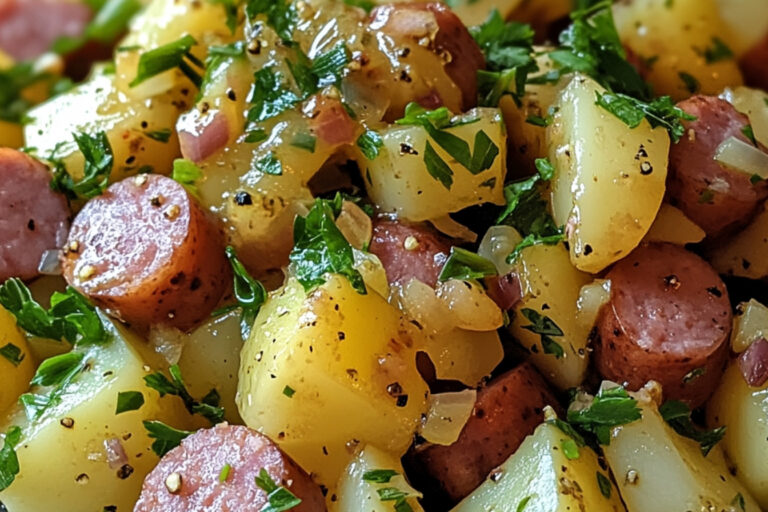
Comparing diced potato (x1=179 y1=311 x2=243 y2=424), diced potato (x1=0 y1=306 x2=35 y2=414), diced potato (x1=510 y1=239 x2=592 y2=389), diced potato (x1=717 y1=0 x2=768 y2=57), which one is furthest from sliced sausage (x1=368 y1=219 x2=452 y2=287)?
diced potato (x1=717 y1=0 x2=768 y2=57)

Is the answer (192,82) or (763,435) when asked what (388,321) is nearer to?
(763,435)

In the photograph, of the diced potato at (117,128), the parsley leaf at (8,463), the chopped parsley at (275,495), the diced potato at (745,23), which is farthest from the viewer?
the diced potato at (745,23)

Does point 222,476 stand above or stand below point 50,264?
below

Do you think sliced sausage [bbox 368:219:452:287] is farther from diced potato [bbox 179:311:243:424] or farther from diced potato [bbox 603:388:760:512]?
diced potato [bbox 603:388:760:512]

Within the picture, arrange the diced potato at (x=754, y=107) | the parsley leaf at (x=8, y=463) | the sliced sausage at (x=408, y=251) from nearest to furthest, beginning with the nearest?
1. the parsley leaf at (x=8, y=463)
2. the sliced sausage at (x=408, y=251)
3. the diced potato at (x=754, y=107)

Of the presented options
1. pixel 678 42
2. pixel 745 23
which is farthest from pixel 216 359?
Answer: pixel 745 23

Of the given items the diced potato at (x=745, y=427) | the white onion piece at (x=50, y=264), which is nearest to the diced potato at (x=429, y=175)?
the diced potato at (x=745, y=427)

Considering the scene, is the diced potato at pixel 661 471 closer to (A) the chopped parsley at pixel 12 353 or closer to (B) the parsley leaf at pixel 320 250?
(B) the parsley leaf at pixel 320 250

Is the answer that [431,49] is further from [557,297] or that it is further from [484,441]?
[484,441]
